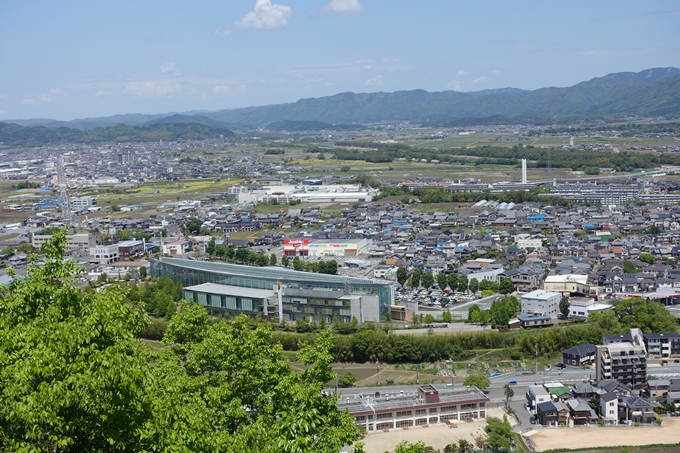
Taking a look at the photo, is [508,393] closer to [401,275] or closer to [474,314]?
[474,314]

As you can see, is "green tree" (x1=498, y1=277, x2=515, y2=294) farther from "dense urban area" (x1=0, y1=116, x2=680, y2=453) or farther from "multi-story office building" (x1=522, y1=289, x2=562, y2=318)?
"multi-story office building" (x1=522, y1=289, x2=562, y2=318)

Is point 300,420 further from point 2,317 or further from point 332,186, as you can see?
point 332,186

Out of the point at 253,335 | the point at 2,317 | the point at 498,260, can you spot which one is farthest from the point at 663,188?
the point at 2,317

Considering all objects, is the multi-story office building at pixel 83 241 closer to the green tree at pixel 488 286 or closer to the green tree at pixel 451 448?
the green tree at pixel 488 286

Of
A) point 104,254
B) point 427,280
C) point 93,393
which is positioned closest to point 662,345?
point 427,280

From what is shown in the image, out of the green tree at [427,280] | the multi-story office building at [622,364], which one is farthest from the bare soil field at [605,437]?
the green tree at [427,280]

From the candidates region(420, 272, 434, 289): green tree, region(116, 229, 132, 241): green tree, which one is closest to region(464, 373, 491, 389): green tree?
region(420, 272, 434, 289): green tree
